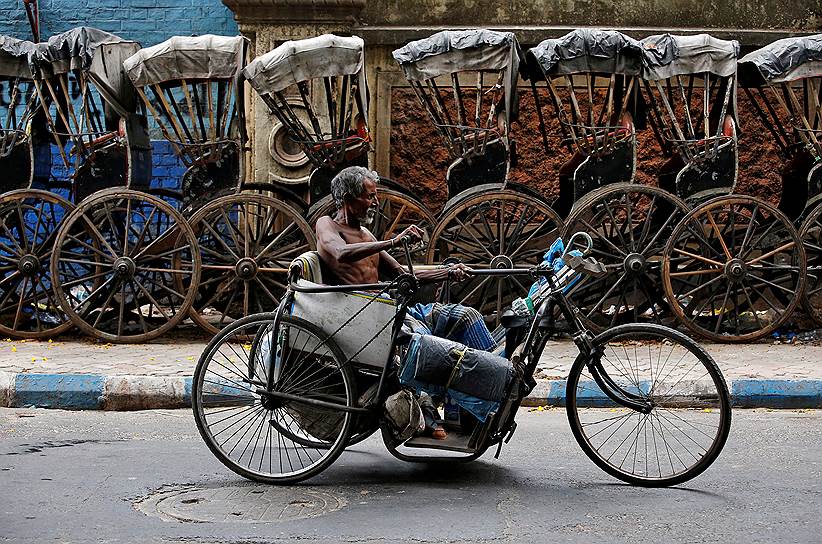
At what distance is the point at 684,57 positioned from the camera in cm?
962

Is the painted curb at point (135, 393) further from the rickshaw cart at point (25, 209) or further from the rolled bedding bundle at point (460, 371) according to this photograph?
the rolled bedding bundle at point (460, 371)

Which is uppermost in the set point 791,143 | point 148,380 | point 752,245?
point 791,143

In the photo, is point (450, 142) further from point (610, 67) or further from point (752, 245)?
point (752, 245)

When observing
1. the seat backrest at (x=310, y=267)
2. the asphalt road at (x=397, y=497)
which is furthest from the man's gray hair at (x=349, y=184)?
the asphalt road at (x=397, y=497)

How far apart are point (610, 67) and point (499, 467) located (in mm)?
4578

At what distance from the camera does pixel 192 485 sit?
5.49m

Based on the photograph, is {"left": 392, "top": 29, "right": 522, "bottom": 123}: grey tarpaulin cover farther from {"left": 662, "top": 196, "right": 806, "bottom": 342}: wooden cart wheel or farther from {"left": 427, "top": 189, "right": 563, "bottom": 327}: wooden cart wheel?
{"left": 662, "top": 196, "right": 806, "bottom": 342}: wooden cart wheel

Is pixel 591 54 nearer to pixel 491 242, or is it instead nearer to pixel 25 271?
pixel 491 242

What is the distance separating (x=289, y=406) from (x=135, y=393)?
2.44m

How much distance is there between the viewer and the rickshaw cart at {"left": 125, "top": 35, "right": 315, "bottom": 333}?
959 centimetres

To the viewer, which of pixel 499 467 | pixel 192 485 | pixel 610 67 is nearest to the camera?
pixel 192 485

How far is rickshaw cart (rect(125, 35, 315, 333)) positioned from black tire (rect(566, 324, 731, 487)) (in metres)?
4.05

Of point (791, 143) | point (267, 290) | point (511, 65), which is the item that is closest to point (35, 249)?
point (267, 290)

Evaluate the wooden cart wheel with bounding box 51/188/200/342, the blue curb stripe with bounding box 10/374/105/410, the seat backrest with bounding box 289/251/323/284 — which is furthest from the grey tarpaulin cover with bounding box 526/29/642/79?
the seat backrest with bounding box 289/251/323/284
